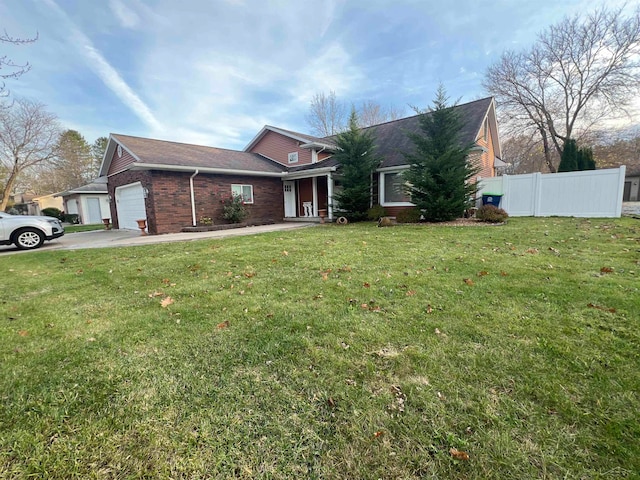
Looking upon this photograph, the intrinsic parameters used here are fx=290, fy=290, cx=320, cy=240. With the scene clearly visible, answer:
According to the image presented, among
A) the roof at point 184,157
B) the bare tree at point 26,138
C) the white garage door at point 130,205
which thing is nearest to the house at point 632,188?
the roof at point 184,157

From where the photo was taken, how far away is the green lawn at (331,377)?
1.45m

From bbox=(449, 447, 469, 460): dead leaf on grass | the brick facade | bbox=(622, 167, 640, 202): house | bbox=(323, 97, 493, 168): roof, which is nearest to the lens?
bbox=(449, 447, 469, 460): dead leaf on grass

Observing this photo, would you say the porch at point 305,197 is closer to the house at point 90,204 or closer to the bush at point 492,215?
the bush at point 492,215

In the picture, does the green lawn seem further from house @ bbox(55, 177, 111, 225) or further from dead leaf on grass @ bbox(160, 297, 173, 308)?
house @ bbox(55, 177, 111, 225)

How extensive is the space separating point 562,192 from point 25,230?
1855 cm

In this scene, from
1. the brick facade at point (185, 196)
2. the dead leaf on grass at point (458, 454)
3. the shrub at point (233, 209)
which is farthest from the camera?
the shrub at point (233, 209)

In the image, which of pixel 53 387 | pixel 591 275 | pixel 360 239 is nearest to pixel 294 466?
pixel 53 387

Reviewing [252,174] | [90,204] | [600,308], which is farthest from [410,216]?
[90,204]

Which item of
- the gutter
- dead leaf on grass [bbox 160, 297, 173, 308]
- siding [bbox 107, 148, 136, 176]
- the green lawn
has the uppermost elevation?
siding [bbox 107, 148, 136, 176]

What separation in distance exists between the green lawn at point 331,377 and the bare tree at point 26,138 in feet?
96.5

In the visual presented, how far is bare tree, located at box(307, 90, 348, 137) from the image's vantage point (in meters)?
29.6

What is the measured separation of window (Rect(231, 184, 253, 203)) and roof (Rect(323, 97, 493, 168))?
258 inches

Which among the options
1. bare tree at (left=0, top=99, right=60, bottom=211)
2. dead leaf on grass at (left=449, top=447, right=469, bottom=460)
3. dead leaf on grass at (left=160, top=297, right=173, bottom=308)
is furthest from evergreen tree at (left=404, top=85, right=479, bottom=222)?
bare tree at (left=0, top=99, right=60, bottom=211)

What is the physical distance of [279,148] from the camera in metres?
17.6
